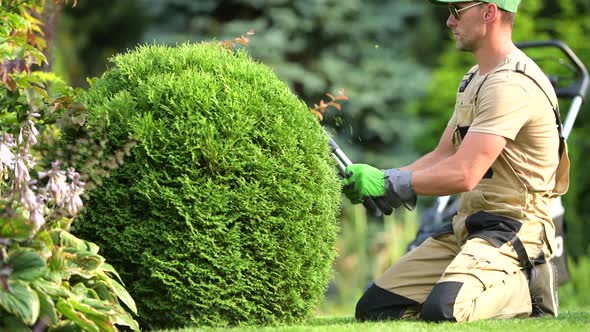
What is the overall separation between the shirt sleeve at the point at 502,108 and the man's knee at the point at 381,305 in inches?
43.0

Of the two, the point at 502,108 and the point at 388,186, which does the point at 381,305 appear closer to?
the point at 388,186

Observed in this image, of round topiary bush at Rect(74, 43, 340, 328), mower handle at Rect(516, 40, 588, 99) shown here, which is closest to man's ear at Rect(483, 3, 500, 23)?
round topiary bush at Rect(74, 43, 340, 328)

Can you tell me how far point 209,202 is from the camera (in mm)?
4430

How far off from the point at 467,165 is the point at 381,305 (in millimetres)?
1055

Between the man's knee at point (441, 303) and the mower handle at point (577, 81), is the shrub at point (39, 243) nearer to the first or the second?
the man's knee at point (441, 303)

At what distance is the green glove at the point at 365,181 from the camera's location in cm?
480

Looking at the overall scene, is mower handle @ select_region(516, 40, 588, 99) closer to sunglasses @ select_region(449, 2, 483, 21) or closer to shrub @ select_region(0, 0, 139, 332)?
sunglasses @ select_region(449, 2, 483, 21)

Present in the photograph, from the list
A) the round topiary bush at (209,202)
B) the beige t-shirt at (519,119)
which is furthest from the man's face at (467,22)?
the round topiary bush at (209,202)

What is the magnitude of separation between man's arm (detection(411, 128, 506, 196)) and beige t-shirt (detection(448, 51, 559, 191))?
0.05 m

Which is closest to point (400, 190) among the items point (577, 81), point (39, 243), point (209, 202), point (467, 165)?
point (467, 165)

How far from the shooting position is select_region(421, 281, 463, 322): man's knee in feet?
15.6

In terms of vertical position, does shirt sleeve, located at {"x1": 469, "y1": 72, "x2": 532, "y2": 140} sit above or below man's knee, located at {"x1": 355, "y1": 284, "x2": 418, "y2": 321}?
above

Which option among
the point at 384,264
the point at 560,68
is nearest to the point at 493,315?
the point at 384,264

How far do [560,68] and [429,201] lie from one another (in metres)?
1.88
